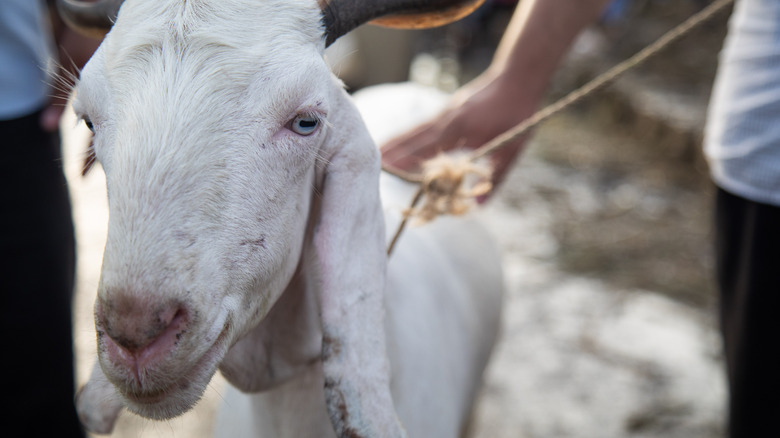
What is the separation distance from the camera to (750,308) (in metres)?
1.70

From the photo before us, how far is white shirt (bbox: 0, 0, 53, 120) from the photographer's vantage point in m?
1.94

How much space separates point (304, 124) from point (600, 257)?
3.82m

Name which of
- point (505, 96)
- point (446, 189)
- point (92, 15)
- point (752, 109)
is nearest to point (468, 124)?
point (505, 96)

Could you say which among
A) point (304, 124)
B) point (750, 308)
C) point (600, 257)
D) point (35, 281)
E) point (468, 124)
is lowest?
point (600, 257)

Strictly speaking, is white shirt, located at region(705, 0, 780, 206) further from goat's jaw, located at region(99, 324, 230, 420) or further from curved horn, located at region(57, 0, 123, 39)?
curved horn, located at region(57, 0, 123, 39)

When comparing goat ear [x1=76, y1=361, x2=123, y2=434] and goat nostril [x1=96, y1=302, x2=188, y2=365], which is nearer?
goat nostril [x1=96, y1=302, x2=188, y2=365]

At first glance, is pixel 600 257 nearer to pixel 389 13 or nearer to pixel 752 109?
pixel 752 109

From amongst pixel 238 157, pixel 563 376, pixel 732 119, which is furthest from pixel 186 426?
pixel 732 119

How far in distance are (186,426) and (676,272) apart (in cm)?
338

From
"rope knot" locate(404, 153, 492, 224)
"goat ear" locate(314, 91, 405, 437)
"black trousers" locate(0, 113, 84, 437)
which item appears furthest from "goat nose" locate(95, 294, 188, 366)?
"black trousers" locate(0, 113, 84, 437)

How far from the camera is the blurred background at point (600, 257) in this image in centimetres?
318

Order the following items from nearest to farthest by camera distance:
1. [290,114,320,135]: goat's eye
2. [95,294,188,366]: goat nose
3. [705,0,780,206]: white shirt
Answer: [95,294,188,366]: goat nose, [290,114,320,135]: goat's eye, [705,0,780,206]: white shirt

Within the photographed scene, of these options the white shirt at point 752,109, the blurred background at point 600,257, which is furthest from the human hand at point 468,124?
the white shirt at point 752,109

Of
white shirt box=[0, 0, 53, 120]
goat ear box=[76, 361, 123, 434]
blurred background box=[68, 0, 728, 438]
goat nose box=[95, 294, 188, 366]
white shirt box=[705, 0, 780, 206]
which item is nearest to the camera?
goat nose box=[95, 294, 188, 366]
